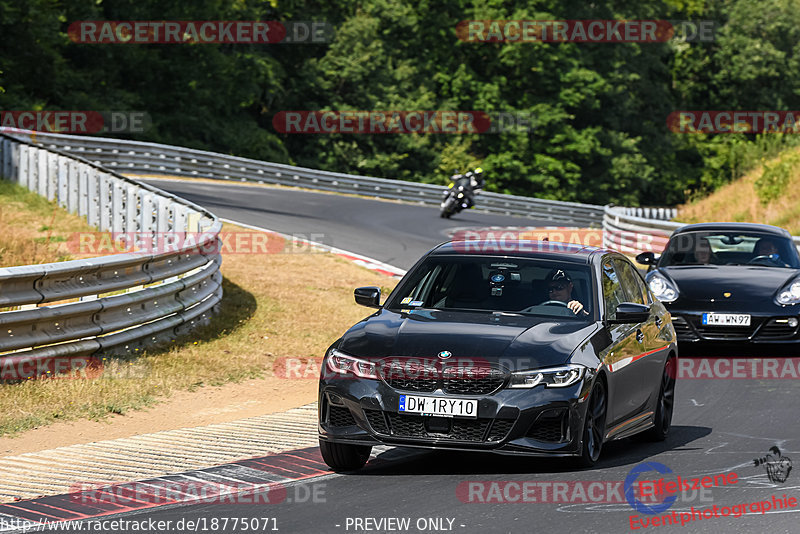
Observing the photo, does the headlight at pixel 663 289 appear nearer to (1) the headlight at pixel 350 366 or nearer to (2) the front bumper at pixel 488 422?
(2) the front bumper at pixel 488 422

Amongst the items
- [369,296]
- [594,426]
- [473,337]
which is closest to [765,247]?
[369,296]

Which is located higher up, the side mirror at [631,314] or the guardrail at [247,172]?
the side mirror at [631,314]

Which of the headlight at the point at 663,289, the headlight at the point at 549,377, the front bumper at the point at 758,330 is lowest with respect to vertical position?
the front bumper at the point at 758,330

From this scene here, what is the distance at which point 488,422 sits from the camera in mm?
7477

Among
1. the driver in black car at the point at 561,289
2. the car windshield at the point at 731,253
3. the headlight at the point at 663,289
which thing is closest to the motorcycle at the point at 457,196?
the car windshield at the point at 731,253

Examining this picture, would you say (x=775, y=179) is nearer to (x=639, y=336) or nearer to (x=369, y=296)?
(x=639, y=336)

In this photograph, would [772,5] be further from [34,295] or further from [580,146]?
[34,295]

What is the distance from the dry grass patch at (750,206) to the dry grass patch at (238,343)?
49.0 feet

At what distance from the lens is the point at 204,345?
13508 millimetres

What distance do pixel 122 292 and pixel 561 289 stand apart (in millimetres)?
7305

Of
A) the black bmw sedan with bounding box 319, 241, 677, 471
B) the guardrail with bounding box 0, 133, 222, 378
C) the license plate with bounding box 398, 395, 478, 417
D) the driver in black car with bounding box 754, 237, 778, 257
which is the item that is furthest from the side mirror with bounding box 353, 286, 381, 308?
the driver in black car with bounding box 754, 237, 778, 257

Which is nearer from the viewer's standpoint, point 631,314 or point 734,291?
point 631,314

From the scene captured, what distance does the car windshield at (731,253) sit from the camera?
15297 millimetres

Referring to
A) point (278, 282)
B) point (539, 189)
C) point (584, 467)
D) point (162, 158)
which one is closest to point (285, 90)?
point (539, 189)
